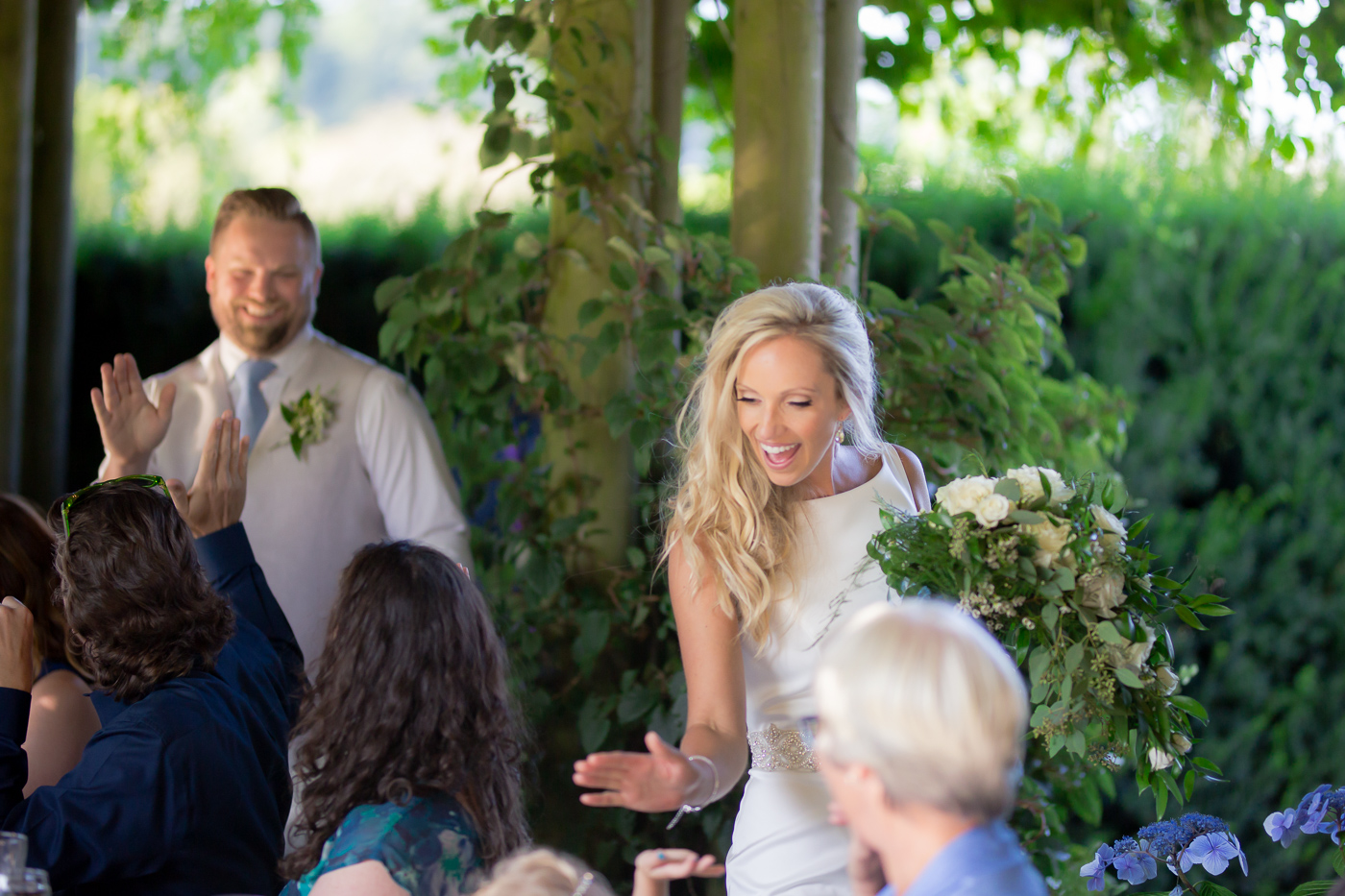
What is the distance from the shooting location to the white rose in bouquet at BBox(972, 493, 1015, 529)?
5.85 ft

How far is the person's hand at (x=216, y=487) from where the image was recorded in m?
2.30

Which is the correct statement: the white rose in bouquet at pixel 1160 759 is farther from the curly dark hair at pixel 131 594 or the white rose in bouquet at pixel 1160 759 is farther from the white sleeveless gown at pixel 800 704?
the curly dark hair at pixel 131 594

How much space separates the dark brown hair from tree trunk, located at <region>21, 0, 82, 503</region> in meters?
2.23

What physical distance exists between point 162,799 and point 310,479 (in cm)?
124

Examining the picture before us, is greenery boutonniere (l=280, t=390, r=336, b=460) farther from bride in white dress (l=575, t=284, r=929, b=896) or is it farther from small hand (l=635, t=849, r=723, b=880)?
small hand (l=635, t=849, r=723, b=880)

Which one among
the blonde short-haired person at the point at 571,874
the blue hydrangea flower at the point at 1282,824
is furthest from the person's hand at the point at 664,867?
the blue hydrangea flower at the point at 1282,824

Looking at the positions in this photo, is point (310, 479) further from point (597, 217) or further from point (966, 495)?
point (966, 495)

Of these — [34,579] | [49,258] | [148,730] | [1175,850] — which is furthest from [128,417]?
[1175,850]

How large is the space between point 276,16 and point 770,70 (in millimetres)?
4042

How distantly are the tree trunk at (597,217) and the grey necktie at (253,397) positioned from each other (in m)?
0.70

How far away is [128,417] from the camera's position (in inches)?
102

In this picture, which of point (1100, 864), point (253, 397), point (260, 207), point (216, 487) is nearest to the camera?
point (1100, 864)

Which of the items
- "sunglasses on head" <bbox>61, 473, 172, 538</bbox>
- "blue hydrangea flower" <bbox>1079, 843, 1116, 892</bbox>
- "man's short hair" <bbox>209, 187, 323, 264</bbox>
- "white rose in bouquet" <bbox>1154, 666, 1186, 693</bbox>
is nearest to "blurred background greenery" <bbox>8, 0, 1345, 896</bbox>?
"man's short hair" <bbox>209, 187, 323, 264</bbox>

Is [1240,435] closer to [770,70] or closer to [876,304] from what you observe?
[876,304]
